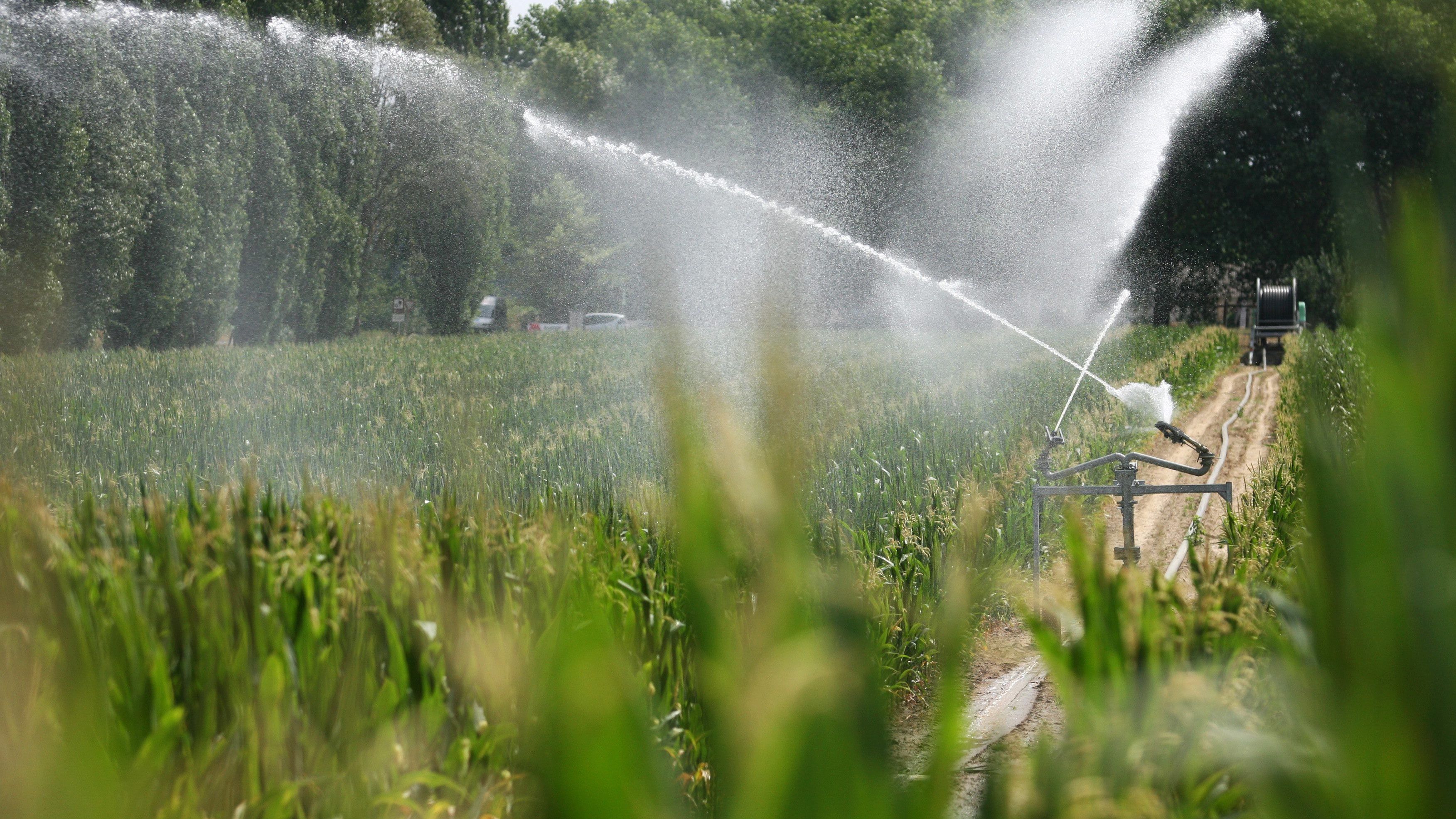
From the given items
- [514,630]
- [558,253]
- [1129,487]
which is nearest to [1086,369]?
[1129,487]

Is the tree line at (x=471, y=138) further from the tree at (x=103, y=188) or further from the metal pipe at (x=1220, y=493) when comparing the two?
the metal pipe at (x=1220, y=493)

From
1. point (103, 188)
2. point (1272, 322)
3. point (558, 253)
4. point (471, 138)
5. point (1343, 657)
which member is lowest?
point (1343, 657)

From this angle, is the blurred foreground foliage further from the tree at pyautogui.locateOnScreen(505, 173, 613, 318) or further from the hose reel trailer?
the tree at pyautogui.locateOnScreen(505, 173, 613, 318)

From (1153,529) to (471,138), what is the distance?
27625 millimetres

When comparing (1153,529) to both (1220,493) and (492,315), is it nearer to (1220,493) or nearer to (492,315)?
(1220,493)

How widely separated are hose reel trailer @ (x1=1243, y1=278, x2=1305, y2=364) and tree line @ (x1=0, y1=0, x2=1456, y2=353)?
6.81 feet

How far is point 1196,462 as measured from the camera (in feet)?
39.2

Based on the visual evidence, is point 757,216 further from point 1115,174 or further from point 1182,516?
point 1182,516

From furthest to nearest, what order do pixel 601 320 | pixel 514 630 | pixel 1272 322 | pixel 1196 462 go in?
pixel 601 320
pixel 1272 322
pixel 1196 462
pixel 514 630

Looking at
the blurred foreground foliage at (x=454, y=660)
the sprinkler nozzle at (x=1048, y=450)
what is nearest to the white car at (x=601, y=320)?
the sprinkler nozzle at (x=1048, y=450)

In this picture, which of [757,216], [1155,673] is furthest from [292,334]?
[1155,673]

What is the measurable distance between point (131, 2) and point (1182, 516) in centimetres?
2520

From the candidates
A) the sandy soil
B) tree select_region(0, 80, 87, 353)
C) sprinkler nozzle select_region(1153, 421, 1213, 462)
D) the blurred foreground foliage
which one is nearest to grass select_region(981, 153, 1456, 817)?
the sandy soil

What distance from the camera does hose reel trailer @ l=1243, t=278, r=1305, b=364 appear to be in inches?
1054
